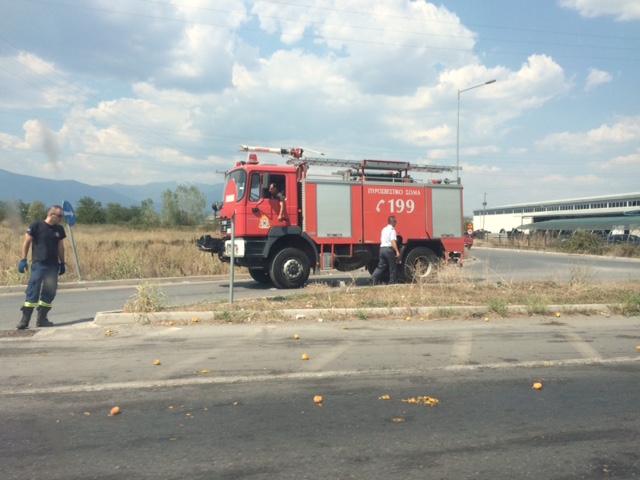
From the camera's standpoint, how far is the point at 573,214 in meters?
77.5

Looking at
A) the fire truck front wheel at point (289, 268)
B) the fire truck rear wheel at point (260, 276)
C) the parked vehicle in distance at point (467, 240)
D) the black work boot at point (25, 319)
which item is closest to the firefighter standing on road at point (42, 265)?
the black work boot at point (25, 319)

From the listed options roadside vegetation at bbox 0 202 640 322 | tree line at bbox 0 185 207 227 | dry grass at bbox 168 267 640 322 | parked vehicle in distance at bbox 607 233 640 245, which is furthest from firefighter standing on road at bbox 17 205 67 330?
tree line at bbox 0 185 207 227

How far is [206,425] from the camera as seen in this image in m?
4.43

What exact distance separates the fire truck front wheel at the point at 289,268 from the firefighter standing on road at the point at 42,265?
5517 mm

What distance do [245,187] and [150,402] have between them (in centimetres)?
862

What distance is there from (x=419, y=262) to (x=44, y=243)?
919 centimetres

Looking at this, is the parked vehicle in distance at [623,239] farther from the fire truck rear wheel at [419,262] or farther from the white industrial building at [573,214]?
the fire truck rear wheel at [419,262]

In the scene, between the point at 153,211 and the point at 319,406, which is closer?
the point at 319,406

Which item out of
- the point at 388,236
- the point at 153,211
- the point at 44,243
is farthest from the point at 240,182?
the point at 153,211

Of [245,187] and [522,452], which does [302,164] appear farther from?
[522,452]

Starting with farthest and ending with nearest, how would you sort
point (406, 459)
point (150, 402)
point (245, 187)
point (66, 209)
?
point (66, 209)
point (245, 187)
point (150, 402)
point (406, 459)

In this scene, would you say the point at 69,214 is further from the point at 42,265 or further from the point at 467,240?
the point at 467,240

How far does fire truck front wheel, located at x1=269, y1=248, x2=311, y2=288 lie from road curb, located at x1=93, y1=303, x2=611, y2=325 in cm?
406

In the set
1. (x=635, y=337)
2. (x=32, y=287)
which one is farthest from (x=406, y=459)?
(x=32, y=287)
